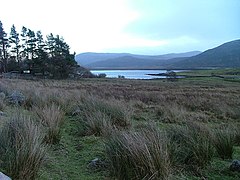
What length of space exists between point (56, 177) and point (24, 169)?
589mm

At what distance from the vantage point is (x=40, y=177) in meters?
Answer: 3.94

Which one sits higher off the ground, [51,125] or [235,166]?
[51,125]

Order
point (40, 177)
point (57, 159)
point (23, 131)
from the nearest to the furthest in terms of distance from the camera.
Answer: point (40, 177)
point (23, 131)
point (57, 159)

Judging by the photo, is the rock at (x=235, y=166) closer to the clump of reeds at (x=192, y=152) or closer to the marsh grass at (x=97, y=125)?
the clump of reeds at (x=192, y=152)

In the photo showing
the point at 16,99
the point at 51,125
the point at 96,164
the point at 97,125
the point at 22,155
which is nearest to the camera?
the point at 22,155

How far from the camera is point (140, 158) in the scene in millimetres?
3838

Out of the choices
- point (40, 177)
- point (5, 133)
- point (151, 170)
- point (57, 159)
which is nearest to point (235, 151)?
point (151, 170)

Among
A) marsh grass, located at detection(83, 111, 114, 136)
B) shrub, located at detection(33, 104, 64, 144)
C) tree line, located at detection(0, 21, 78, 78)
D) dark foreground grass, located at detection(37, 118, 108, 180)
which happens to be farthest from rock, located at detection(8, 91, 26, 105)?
tree line, located at detection(0, 21, 78, 78)

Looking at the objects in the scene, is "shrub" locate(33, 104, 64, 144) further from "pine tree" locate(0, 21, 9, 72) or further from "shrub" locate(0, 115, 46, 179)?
"pine tree" locate(0, 21, 9, 72)

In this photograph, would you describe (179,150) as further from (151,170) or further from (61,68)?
(61,68)

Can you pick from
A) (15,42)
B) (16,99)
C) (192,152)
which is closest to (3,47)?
(15,42)

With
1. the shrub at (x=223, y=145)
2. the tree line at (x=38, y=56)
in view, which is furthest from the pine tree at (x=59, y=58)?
the shrub at (x=223, y=145)

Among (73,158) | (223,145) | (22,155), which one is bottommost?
(73,158)

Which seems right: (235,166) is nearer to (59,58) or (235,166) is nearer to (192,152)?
(192,152)
